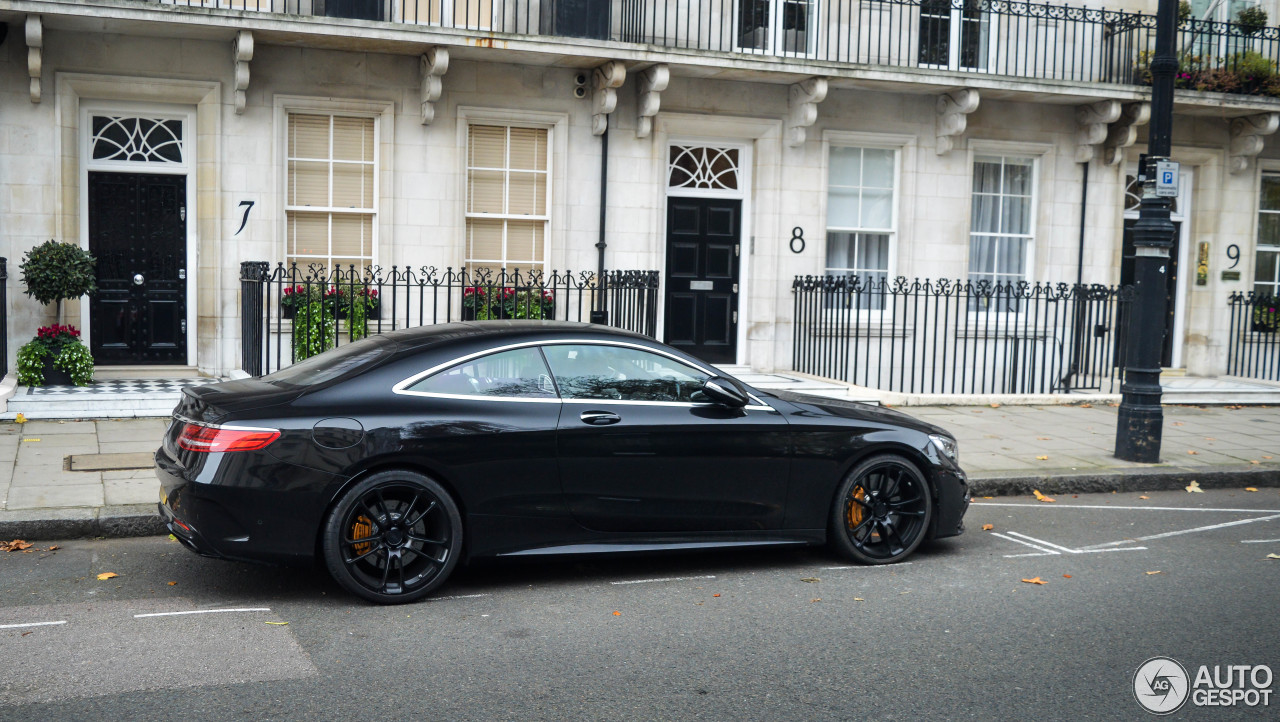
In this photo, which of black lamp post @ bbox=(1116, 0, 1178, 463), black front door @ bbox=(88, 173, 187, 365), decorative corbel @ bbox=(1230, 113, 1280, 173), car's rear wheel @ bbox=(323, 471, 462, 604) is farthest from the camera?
decorative corbel @ bbox=(1230, 113, 1280, 173)

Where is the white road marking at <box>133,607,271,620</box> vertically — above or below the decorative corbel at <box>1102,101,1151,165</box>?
below

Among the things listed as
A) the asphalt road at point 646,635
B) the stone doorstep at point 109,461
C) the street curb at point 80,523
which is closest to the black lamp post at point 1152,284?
the asphalt road at point 646,635

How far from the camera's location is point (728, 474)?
6.33 meters

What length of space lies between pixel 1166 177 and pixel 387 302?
28.0ft

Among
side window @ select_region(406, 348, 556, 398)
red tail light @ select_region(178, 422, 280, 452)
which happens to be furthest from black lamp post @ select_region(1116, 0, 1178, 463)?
red tail light @ select_region(178, 422, 280, 452)

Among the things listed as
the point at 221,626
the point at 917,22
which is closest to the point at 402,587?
the point at 221,626

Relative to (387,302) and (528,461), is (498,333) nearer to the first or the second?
(528,461)

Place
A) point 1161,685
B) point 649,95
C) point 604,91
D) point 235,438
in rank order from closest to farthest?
point 1161,685, point 235,438, point 604,91, point 649,95

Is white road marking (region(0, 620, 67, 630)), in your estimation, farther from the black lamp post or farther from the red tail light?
the black lamp post

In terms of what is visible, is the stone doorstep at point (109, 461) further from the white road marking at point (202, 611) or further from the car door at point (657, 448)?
the car door at point (657, 448)

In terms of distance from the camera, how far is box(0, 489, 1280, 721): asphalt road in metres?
4.39

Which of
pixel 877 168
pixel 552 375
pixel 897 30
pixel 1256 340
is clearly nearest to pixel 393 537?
pixel 552 375

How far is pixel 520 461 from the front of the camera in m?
5.87

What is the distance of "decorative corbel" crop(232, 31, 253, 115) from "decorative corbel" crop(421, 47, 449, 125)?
6.40 feet
